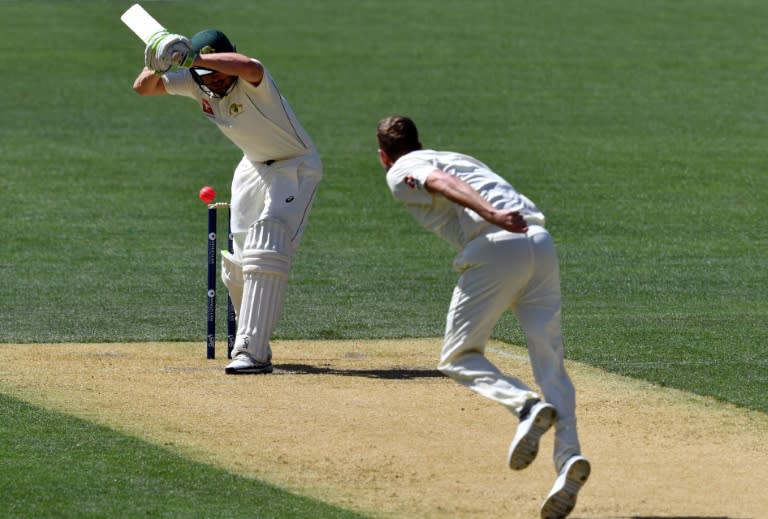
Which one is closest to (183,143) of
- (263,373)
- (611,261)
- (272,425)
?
(611,261)

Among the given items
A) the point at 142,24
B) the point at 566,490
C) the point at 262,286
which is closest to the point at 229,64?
the point at 142,24

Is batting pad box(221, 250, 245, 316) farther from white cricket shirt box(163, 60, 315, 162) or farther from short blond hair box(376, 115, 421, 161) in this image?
short blond hair box(376, 115, 421, 161)

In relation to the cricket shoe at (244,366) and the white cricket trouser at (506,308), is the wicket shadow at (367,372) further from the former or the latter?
the white cricket trouser at (506,308)

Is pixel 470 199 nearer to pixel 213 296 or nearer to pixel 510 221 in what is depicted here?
pixel 510 221

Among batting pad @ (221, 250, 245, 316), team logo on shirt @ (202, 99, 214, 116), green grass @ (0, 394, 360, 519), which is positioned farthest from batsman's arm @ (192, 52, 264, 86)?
green grass @ (0, 394, 360, 519)

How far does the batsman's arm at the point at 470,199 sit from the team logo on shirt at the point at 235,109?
360cm

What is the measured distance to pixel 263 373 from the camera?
10.8 meters

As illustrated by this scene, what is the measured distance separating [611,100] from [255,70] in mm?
18379

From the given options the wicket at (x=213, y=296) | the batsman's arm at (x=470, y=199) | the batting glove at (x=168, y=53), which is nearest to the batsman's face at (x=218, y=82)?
the batting glove at (x=168, y=53)

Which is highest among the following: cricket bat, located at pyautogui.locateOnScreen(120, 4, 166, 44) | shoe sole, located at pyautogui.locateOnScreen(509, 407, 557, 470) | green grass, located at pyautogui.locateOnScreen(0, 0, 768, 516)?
cricket bat, located at pyautogui.locateOnScreen(120, 4, 166, 44)

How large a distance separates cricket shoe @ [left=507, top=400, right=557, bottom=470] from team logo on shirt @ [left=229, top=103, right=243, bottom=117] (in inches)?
165

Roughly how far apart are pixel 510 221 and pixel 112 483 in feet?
8.29

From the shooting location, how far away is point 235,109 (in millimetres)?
10633

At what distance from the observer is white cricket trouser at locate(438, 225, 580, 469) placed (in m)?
7.30
